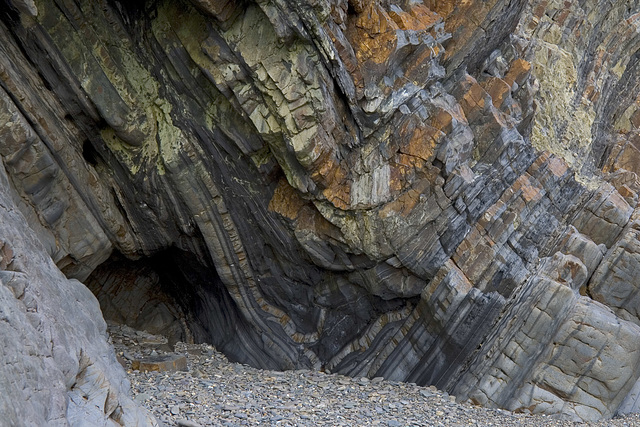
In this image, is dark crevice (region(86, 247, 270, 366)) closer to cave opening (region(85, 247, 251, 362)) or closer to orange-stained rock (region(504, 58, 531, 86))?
cave opening (region(85, 247, 251, 362))

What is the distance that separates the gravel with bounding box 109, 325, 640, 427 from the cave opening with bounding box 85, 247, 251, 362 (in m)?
1.95

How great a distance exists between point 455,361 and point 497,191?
14.2 ft

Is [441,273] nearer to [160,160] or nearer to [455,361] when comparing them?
[455,361]

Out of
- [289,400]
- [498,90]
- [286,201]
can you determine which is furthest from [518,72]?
[289,400]

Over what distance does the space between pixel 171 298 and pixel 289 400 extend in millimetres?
7680

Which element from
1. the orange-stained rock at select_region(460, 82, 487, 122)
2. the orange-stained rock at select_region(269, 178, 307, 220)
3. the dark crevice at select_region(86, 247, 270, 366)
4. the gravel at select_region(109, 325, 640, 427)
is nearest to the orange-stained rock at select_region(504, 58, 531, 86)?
the orange-stained rock at select_region(460, 82, 487, 122)

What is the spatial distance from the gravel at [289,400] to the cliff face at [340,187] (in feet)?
2.47

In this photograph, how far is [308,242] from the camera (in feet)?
48.3

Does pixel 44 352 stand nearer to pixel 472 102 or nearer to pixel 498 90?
pixel 472 102

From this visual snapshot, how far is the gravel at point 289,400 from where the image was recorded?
1101 centimetres

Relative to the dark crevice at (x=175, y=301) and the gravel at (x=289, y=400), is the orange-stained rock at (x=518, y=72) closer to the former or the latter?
the gravel at (x=289, y=400)

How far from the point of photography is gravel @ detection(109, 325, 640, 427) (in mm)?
11008

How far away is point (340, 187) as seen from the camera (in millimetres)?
13977

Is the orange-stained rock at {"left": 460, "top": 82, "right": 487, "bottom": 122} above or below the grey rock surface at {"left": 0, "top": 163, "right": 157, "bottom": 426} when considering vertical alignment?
above
